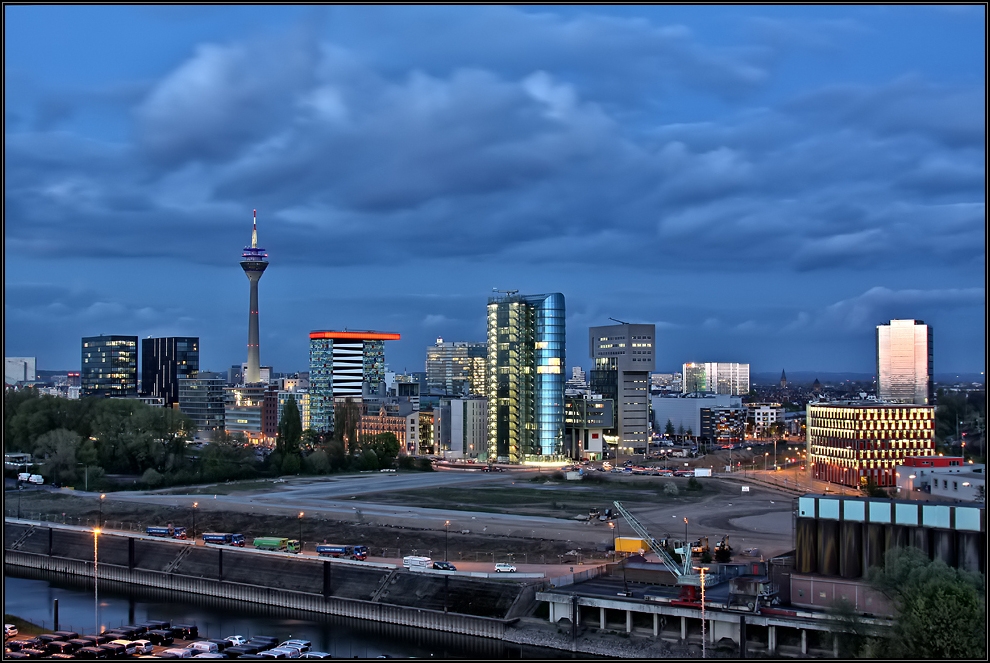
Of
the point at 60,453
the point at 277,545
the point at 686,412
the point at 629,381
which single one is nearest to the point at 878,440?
the point at 629,381

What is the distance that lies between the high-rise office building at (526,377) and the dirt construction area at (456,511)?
22243 mm

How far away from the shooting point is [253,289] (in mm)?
193625

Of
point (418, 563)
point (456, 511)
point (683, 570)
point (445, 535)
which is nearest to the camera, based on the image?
point (683, 570)

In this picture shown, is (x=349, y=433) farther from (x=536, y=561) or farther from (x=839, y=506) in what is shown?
(x=839, y=506)

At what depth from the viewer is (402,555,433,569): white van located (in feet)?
161

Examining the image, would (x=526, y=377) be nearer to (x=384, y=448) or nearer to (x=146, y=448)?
(x=384, y=448)

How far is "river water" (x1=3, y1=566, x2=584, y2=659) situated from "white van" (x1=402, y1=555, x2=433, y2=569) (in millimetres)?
3630

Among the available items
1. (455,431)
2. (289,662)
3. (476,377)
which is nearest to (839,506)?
(289,662)

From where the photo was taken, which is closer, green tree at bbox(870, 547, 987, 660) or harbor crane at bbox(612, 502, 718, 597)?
green tree at bbox(870, 547, 987, 660)

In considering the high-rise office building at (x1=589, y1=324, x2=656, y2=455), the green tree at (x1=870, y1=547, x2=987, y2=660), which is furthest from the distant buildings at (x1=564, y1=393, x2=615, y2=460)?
the green tree at (x1=870, y1=547, x2=987, y2=660)

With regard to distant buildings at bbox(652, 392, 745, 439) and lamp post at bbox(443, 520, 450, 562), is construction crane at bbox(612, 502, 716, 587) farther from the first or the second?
distant buildings at bbox(652, 392, 745, 439)

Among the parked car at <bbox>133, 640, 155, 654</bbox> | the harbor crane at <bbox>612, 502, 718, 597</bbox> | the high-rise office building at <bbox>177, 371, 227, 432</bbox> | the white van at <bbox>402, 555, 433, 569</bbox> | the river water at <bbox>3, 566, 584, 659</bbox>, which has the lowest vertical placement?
the river water at <bbox>3, 566, 584, 659</bbox>

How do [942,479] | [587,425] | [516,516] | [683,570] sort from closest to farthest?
[683,570], [942,479], [516,516], [587,425]

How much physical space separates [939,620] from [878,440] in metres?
59.6
